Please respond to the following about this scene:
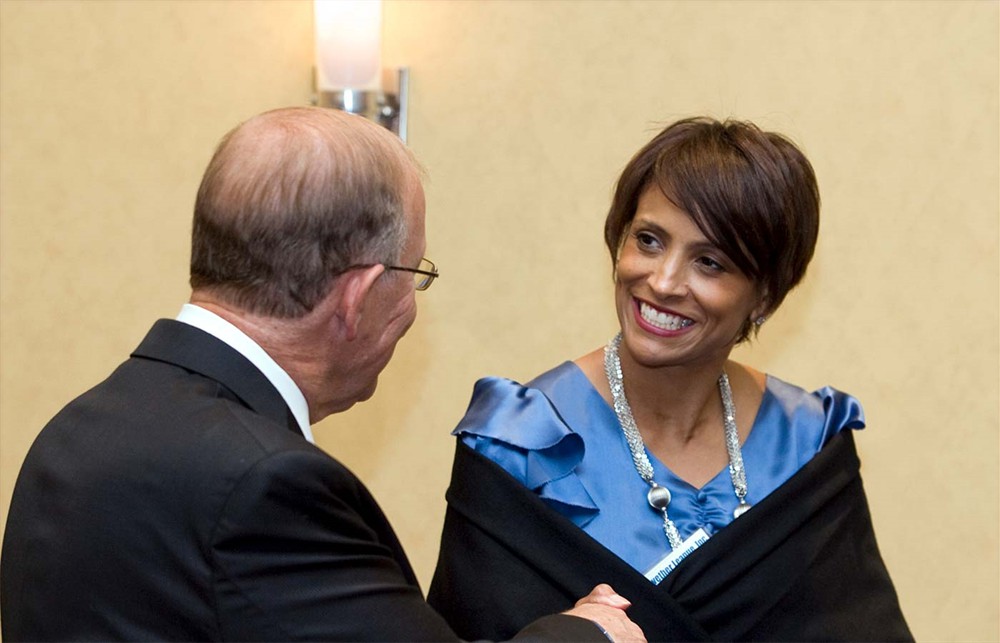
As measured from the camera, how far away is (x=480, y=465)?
244 cm

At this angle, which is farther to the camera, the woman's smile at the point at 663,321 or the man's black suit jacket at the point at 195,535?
the woman's smile at the point at 663,321

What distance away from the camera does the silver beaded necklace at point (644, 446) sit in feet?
8.08

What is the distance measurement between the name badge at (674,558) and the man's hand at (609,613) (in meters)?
0.17

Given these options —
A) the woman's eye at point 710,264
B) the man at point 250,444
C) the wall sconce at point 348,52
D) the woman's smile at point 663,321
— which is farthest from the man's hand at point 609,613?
the wall sconce at point 348,52

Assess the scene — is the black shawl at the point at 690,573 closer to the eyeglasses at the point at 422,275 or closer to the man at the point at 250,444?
the man at the point at 250,444

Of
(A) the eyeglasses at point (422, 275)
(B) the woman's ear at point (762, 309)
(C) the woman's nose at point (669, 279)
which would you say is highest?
(A) the eyeglasses at point (422, 275)

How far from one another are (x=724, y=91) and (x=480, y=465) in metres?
1.51

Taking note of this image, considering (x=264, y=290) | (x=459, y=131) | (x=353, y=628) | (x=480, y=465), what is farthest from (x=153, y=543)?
(x=459, y=131)

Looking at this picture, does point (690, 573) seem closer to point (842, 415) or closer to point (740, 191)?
Result: point (842, 415)

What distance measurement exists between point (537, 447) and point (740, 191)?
2.06ft

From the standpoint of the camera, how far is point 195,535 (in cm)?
146

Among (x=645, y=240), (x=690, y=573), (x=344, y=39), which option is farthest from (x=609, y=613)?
(x=344, y=39)

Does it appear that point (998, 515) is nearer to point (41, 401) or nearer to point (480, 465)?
point (480, 465)

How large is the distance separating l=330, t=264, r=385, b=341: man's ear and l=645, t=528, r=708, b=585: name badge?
3.11ft
